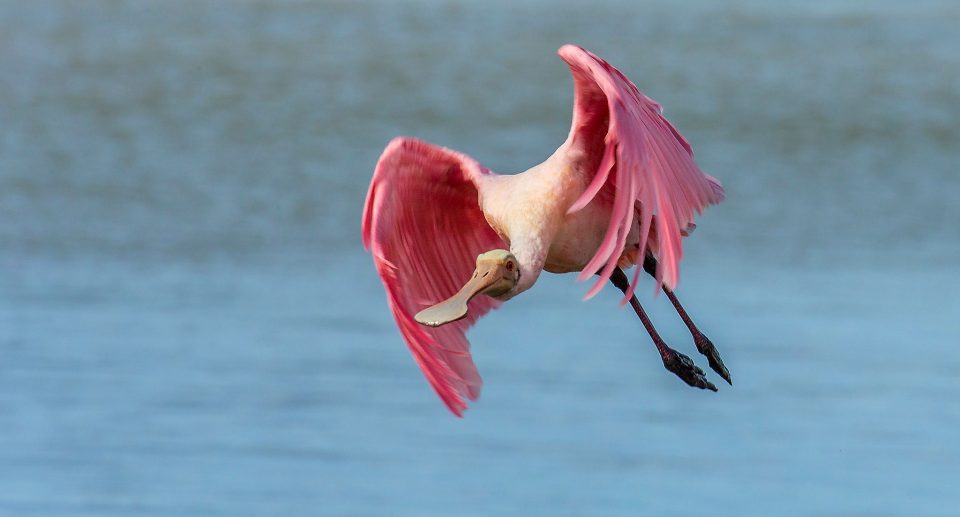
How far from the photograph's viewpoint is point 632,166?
222 inches

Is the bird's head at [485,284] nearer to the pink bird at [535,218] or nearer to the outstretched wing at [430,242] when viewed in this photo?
the pink bird at [535,218]

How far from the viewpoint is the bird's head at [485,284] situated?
5621 millimetres

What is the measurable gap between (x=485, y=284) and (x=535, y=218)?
0.33 metres

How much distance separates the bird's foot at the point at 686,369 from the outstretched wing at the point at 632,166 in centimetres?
55

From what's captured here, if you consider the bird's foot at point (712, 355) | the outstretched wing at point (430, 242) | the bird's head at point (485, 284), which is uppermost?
the outstretched wing at point (430, 242)

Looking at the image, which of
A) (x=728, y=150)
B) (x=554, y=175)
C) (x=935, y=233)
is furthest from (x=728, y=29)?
(x=554, y=175)

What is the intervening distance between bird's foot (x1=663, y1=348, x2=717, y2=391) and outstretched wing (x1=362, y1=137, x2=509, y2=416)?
61cm

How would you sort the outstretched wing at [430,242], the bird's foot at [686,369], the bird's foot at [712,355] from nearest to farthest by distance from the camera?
the outstretched wing at [430,242] < the bird's foot at [686,369] < the bird's foot at [712,355]

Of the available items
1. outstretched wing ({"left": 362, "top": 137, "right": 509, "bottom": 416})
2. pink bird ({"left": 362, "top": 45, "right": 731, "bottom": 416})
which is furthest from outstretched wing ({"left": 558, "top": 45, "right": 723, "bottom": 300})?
outstretched wing ({"left": 362, "top": 137, "right": 509, "bottom": 416})

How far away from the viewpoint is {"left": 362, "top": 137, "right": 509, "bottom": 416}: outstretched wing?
6254 millimetres

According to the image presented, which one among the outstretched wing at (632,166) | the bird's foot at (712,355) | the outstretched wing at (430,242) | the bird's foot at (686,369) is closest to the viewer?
the outstretched wing at (632,166)

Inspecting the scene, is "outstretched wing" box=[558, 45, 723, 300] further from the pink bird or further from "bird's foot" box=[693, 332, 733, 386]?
"bird's foot" box=[693, 332, 733, 386]

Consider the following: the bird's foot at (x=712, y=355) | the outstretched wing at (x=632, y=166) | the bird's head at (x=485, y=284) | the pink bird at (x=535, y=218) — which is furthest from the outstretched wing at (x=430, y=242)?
the bird's foot at (x=712, y=355)

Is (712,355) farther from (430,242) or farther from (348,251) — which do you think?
(348,251)
